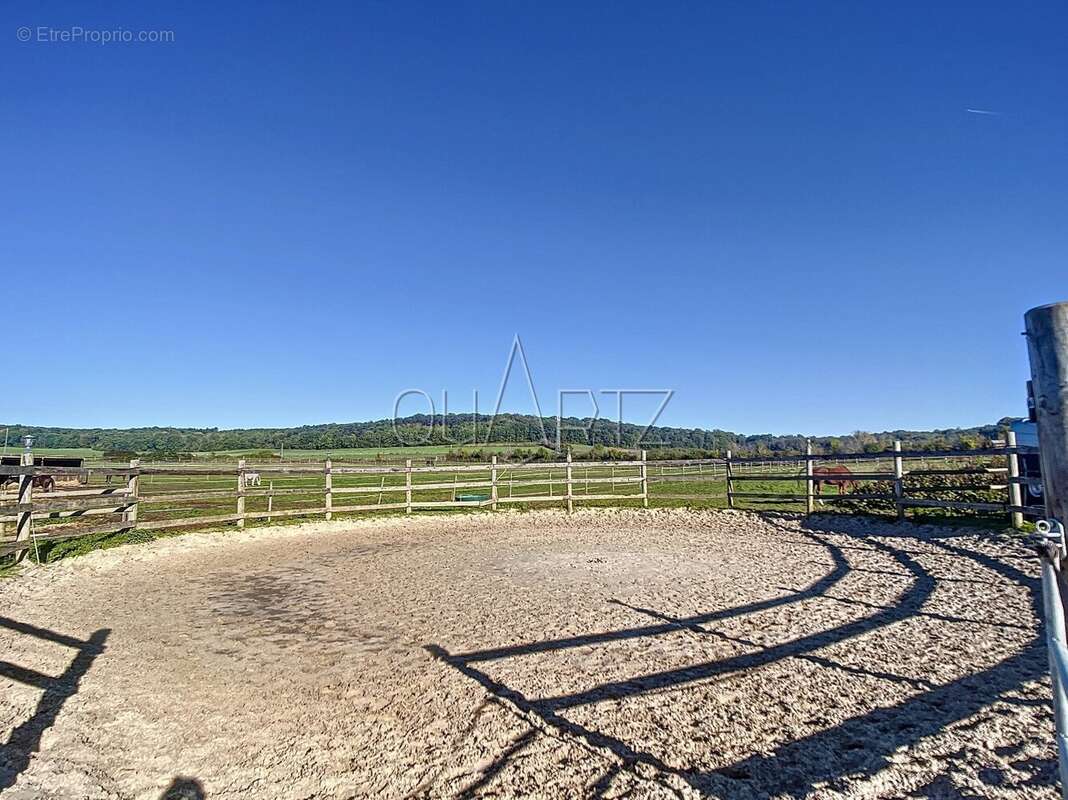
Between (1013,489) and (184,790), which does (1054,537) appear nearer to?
(184,790)

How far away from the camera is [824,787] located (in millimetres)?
2705

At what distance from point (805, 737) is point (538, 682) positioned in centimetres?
164

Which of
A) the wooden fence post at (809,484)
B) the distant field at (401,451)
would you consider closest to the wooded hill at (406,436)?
the distant field at (401,451)

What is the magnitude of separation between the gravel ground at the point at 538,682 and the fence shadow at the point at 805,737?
0.02m

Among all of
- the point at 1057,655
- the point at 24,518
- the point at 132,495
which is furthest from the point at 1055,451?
the point at 132,495

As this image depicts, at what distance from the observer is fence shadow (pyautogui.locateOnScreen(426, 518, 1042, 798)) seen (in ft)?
9.26

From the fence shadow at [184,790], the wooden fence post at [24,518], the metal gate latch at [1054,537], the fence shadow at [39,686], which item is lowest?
the fence shadow at [184,790]

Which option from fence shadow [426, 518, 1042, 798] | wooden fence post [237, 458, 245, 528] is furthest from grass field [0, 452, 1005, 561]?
fence shadow [426, 518, 1042, 798]

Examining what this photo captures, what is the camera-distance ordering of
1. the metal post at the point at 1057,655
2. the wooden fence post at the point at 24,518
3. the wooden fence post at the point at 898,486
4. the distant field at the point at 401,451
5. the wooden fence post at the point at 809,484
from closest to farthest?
the metal post at the point at 1057,655, the wooden fence post at the point at 24,518, the wooden fence post at the point at 898,486, the wooden fence post at the point at 809,484, the distant field at the point at 401,451

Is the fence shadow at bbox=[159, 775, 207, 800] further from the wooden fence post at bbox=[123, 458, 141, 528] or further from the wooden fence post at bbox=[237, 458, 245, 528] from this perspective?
the wooden fence post at bbox=[237, 458, 245, 528]

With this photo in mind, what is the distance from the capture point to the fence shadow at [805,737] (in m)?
2.82

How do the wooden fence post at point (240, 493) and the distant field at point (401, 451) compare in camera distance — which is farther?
the distant field at point (401, 451)

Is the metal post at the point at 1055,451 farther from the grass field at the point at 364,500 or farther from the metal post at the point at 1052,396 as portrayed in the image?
the grass field at the point at 364,500

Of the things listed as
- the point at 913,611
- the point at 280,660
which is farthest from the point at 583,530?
the point at 280,660
